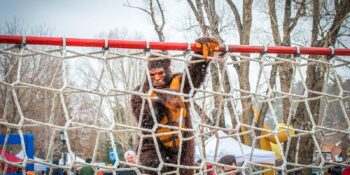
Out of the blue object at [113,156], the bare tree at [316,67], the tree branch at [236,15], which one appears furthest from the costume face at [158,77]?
the tree branch at [236,15]

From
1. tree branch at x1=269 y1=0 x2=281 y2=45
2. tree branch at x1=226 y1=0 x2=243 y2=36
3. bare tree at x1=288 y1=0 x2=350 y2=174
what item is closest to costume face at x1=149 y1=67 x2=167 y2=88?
bare tree at x1=288 y1=0 x2=350 y2=174

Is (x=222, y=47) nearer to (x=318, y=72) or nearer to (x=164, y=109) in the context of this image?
(x=164, y=109)

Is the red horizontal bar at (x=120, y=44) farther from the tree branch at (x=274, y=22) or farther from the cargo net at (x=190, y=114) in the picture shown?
the tree branch at (x=274, y=22)

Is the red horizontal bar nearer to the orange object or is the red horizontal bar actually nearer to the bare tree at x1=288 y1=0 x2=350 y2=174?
the orange object

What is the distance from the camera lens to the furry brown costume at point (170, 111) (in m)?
3.70

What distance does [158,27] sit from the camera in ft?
47.1

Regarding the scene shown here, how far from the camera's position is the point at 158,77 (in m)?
3.87

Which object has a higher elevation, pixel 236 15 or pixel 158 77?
pixel 236 15

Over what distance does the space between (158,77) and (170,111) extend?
38 cm

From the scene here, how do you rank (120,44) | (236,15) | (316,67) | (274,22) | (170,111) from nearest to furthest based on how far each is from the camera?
1. (120,44)
2. (170,111)
3. (316,67)
4. (274,22)
5. (236,15)

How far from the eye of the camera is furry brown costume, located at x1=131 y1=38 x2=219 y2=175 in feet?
12.1

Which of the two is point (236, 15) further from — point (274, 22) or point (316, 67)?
point (316, 67)

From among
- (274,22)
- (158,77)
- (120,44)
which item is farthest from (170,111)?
(274,22)

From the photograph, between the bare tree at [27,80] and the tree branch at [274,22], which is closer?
the bare tree at [27,80]
